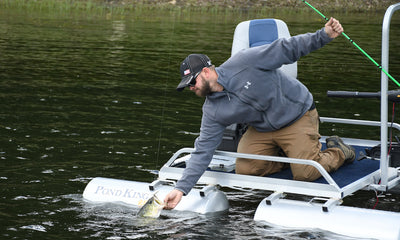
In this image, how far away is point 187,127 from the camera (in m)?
10.5

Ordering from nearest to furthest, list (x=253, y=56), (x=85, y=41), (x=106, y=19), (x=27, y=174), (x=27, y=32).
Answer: (x=253, y=56) < (x=27, y=174) < (x=85, y=41) < (x=27, y=32) < (x=106, y=19)

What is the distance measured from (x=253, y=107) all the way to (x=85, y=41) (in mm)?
17248

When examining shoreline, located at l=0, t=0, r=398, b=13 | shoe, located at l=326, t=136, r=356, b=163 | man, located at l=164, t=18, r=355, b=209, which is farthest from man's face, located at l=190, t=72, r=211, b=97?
shoreline, located at l=0, t=0, r=398, b=13

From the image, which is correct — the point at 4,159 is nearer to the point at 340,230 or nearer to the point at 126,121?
the point at 126,121

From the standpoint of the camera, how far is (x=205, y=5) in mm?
36188

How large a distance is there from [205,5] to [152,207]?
31.0 m

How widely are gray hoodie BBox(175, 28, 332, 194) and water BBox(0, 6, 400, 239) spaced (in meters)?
0.65

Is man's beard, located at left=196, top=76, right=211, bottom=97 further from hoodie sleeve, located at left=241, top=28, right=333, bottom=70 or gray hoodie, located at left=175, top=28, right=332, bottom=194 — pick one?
hoodie sleeve, located at left=241, top=28, right=333, bottom=70

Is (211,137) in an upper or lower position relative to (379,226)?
upper

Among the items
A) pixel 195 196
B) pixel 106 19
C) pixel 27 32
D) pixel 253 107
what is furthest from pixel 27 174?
pixel 106 19

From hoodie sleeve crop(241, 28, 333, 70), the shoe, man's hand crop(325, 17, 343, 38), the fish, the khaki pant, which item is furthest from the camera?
the shoe

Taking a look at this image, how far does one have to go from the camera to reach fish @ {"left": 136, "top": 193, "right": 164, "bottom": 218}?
5898 millimetres

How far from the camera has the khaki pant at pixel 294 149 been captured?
6133 millimetres

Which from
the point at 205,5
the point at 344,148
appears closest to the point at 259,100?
the point at 344,148
